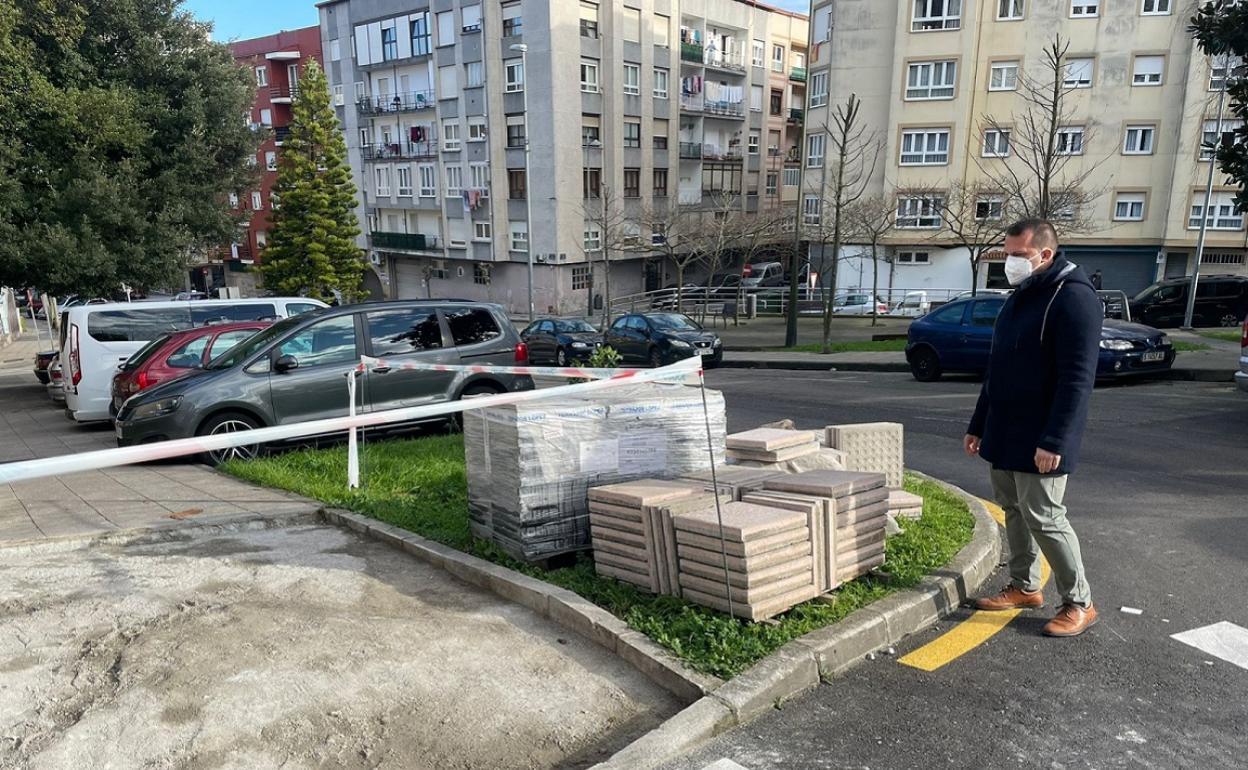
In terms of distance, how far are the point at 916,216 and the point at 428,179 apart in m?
26.5

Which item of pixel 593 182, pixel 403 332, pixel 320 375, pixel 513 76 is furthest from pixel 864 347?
pixel 513 76

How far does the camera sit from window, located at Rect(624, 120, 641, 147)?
145 ft

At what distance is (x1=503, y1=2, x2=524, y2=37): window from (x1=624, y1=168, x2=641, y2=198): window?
9.00m

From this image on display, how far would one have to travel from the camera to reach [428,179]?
152ft

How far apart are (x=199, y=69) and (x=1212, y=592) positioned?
64.7 feet

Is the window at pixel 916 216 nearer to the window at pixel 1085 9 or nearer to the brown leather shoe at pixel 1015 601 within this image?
the window at pixel 1085 9

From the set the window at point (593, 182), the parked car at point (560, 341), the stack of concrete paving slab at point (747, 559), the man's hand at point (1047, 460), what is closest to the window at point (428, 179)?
the window at point (593, 182)

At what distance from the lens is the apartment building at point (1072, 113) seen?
34250mm

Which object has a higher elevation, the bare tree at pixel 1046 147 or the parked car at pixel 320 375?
the bare tree at pixel 1046 147

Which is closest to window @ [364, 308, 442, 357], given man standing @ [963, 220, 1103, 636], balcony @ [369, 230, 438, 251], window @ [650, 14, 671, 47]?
man standing @ [963, 220, 1103, 636]

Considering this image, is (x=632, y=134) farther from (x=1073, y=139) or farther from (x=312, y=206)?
(x=1073, y=139)

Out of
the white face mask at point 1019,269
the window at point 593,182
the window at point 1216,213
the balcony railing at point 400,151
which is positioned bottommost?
the white face mask at point 1019,269

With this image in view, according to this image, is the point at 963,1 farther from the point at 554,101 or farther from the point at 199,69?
the point at 199,69

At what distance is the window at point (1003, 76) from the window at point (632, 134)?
17.9 meters
